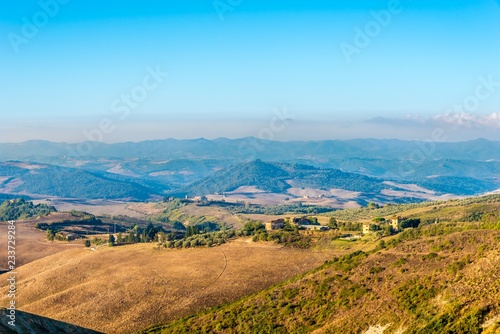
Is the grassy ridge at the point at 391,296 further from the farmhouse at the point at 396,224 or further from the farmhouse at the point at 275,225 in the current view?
the farmhouse at the point at 275,225

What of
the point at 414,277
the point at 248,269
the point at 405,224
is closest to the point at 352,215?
the point at 405,224

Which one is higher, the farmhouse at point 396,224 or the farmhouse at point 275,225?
the farmhouse at point 396,224

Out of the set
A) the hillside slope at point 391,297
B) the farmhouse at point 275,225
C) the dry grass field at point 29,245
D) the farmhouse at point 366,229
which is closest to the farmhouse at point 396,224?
the farmhouse at point 366,229

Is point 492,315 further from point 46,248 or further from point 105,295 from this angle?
point 46,248

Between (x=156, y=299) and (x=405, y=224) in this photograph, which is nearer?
(x=156, y=299)

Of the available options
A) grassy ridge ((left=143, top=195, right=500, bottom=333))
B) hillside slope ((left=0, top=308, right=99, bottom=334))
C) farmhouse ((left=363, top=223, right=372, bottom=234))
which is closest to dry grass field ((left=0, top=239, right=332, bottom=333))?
grassy ridge ((left=143, top=195, right=500, bottom=333))

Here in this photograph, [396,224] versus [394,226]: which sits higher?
[396,224]

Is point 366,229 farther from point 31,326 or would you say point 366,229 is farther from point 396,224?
point 31,326

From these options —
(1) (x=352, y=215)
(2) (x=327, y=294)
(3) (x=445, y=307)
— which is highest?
(3) (x=445, y=307)

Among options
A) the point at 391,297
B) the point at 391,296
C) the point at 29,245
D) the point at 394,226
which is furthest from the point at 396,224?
the point at 29,245
